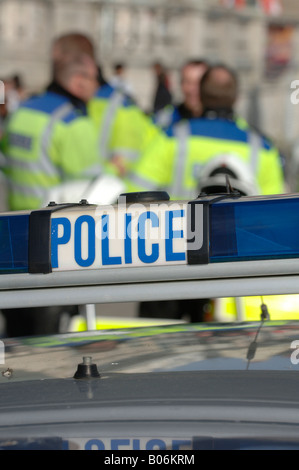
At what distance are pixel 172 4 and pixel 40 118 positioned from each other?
2343 centimetres

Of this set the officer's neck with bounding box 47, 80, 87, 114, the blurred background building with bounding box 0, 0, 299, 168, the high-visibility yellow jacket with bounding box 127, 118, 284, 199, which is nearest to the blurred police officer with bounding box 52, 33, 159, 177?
the officer's neck with bounding box 47, 80, 87, 114

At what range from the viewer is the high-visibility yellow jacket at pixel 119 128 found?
5871 millimetres

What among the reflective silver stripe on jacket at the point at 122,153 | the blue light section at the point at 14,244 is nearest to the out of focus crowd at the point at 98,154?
the reflective silver stripe on jacket at the point at 122,153

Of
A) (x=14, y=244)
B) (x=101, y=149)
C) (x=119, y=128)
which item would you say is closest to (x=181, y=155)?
(x=101, y=149)

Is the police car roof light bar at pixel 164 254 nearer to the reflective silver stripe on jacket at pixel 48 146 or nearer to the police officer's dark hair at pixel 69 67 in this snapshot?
the reflective silver stripe on jacket at pixel 48 146

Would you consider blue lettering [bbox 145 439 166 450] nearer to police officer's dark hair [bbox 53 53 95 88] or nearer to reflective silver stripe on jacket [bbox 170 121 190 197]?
reflective silver stripe on jacket [bbox 170 121 190 197]

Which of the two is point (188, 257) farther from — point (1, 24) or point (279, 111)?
point (1, 24)

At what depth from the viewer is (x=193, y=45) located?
27812mm

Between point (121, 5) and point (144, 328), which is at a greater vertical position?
point (121, 5)

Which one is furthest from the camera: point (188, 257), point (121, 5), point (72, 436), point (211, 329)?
point (121, 5)

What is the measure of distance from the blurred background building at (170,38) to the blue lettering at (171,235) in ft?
63.7

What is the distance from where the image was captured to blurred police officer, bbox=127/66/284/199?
4500mm

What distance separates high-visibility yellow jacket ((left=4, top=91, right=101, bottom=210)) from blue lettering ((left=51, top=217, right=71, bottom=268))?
2.87 m

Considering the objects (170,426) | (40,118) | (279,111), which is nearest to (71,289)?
(170,426)
